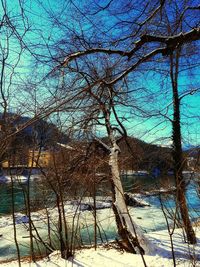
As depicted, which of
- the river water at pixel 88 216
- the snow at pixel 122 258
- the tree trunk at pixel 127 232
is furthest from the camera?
the river water at pixel 88 216

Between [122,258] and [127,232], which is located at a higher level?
[127,232]

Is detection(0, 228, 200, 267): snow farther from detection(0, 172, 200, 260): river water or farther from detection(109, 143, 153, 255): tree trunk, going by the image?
detection(0, 172, 200, 260): river water

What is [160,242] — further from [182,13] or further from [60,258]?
[182,13]

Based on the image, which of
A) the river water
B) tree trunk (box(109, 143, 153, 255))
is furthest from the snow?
the river water


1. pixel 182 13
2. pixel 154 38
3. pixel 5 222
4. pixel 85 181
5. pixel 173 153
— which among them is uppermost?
pixel 182 13

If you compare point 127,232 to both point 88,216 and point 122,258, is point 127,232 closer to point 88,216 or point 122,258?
point 122,258

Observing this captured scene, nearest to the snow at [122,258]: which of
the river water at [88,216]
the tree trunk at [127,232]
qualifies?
the tree trunk at [127,232]

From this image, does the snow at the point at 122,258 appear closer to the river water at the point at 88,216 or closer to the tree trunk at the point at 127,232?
the tree trunk at the point at 127,232

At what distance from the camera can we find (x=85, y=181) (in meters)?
7.53

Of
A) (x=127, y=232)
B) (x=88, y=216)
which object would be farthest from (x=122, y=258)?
(x=88, y=216)

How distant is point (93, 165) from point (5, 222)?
337 inches

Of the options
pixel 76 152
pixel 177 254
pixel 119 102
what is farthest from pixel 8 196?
pixel 177 254

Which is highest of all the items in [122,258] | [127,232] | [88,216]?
[127,232]

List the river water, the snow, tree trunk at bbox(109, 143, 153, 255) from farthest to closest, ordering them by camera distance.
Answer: the river water < tree trunk at bbox(109, 143, 153, 255) < the snow
